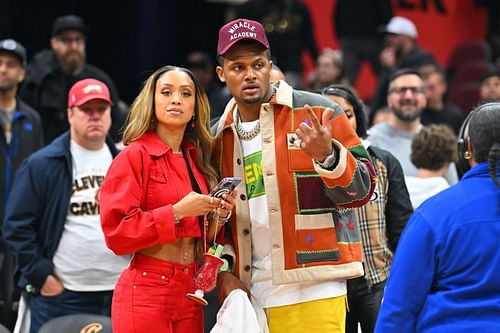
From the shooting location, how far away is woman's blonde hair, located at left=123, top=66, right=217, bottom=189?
4.92 m

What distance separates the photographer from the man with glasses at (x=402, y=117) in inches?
323

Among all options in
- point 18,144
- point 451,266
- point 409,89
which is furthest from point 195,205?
point 409,89

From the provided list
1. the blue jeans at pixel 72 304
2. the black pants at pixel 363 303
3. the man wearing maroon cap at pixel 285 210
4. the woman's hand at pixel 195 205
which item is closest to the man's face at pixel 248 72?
the man wearing maroon cap at pixel 285 210

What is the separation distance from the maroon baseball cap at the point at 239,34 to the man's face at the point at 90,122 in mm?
2067

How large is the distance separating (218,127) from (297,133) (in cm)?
75

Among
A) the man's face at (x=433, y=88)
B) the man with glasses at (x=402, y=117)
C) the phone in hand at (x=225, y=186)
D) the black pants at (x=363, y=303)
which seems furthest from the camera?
the man's face at (x=433, y=88)

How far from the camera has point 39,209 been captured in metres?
6.61

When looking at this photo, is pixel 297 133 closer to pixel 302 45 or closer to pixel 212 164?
pixel 212 164

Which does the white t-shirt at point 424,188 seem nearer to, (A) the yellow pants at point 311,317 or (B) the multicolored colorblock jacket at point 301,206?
(B) the multicolored colorblock jacket at point 301,206

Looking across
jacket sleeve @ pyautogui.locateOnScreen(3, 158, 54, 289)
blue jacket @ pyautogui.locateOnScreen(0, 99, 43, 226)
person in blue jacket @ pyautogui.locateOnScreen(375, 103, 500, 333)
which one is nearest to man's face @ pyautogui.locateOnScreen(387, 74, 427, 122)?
blue jacket @ pyautogui.locateOnScreen(0, 99, 43, 226)

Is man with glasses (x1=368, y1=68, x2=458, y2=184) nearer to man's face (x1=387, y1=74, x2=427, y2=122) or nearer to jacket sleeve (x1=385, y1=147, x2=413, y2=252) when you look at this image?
man's face (x1=387, y1=74, x2=427, y2=122)

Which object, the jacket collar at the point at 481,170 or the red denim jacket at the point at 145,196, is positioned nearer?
the jacket collar at the point at 481,170

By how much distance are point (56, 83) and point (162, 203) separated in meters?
4.51

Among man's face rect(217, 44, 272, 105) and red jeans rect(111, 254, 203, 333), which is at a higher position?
man's face rect(217, 44, 272, 105)
